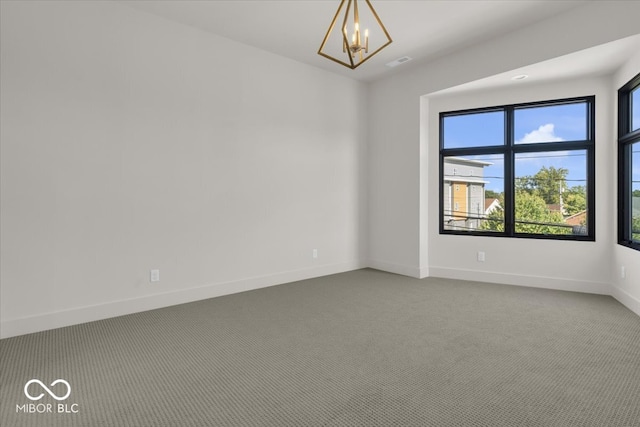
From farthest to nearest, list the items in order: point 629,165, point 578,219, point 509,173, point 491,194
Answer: point 491,194, point 509,173, point 578,219, point 629,165

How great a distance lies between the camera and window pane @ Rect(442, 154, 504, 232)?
5.14 m

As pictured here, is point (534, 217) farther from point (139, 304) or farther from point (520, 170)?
point (139, 304)

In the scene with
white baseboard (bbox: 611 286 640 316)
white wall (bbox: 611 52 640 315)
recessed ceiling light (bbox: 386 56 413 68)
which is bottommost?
white baseboard (bbox: 611 286 640 316)

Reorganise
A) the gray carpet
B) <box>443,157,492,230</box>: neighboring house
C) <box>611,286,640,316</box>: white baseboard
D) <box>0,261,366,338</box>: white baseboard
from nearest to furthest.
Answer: the gray carpet, <box>0,261,366,338</box>: white baseboard, <box>611,286,640,316</box>: white baseboard, <box>443,157,492,230</box>: neighboring house

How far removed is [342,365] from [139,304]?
2378mm

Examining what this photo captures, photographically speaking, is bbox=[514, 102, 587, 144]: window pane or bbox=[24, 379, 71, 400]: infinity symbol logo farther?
bbox=[514, 102, 587, 144]: window pane

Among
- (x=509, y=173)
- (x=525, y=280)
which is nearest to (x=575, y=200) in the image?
(x=509, y=173)

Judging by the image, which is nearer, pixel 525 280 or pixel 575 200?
pixel 575 200

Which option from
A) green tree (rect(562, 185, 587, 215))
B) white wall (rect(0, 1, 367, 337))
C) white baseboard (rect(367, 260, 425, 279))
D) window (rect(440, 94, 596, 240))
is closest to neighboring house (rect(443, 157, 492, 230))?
window (rect(440, 94, 596, 240))

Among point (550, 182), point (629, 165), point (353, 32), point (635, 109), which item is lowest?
point (550, 182)

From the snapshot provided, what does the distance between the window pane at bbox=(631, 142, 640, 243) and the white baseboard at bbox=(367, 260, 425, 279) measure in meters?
2.47

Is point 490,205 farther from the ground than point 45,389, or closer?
A: farther from the ground

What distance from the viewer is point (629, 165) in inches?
159

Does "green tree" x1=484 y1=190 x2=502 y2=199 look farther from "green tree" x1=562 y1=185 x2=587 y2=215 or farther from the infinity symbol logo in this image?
the infinity symbol logo
